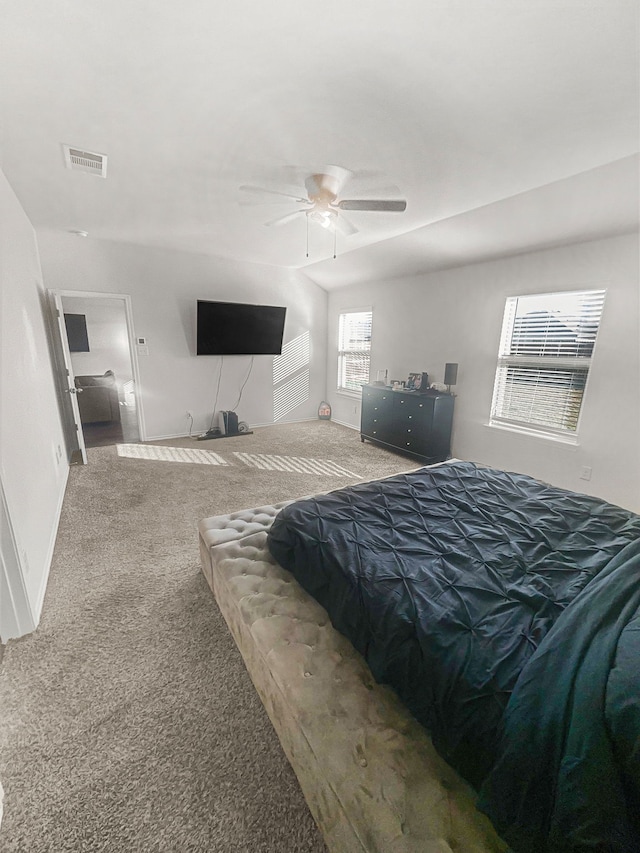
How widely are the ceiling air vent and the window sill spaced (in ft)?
13.9

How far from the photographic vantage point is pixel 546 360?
3.54 metres

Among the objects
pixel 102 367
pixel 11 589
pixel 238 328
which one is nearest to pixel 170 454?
pixel 238 328

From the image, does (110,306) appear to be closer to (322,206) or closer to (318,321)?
(318,321)

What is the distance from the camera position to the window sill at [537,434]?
3402mm

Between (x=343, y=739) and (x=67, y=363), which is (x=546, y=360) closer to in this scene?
(x=343, y=739)

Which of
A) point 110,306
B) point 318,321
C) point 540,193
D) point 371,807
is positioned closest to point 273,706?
point 371,807

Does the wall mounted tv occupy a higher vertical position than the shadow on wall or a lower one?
higher

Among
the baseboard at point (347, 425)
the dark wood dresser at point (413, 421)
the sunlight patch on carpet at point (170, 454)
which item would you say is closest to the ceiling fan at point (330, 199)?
the dark wood dresser at point (413, 421)

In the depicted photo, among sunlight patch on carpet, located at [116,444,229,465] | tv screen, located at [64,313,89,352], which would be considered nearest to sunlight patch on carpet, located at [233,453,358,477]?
sunlight patch on carpet, located at [116,444,229,465]

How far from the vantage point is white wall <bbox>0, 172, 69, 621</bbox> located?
1870 millimetres

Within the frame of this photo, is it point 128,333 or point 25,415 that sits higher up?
point 128,333

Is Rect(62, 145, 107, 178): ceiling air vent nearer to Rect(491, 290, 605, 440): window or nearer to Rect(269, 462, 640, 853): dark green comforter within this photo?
Rect(269, 462, 640, 853): dark green comforter

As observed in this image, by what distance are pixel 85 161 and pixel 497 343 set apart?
13.0 feet

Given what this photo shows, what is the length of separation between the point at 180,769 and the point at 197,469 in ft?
10.0
